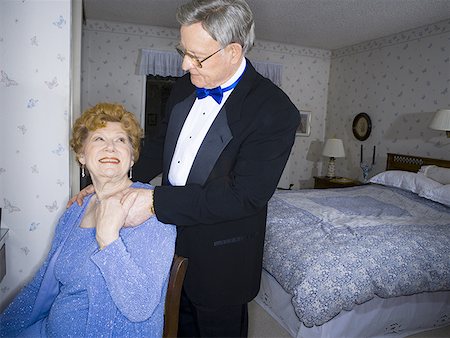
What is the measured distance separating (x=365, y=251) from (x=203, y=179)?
138 centimetres

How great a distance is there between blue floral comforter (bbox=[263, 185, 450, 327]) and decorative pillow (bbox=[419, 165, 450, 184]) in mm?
631

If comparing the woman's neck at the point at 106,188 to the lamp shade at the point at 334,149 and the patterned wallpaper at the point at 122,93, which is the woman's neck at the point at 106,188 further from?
the lamp shade at the point at 334,149

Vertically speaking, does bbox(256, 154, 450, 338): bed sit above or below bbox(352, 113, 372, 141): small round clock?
below

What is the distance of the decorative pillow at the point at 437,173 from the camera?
137 inches

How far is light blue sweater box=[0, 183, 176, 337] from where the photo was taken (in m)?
Answer: 1.08

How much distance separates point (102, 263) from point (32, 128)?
0.88m

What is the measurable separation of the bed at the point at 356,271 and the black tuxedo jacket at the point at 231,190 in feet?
2.63

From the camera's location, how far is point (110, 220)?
1.09m

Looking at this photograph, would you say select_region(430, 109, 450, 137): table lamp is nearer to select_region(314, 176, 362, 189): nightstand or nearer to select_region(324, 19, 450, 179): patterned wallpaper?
select_region(324, 19, 450, 179): patterned wallpaper

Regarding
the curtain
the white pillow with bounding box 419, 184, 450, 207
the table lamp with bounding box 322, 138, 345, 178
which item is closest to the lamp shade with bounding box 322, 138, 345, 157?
the table lamp with bounding box 322, 138, 345, 178

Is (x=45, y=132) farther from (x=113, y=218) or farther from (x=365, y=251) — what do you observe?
(x=365, y=251)

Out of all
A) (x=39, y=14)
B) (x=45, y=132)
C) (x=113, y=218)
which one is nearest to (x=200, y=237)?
(x=113, y=218)

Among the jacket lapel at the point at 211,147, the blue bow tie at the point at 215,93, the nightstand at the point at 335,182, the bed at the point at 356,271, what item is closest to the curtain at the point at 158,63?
the nightstand at the point at 335,182

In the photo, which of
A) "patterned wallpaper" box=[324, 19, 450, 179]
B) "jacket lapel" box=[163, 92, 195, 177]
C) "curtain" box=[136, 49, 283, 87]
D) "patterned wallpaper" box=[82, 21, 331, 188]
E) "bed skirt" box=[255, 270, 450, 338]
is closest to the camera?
"jacket lapel" box=[163, 92, 195, 177]
